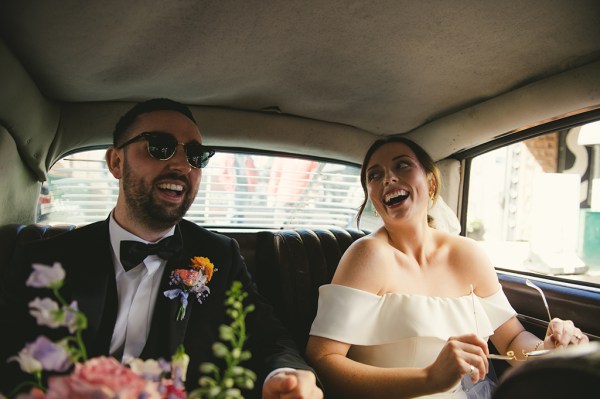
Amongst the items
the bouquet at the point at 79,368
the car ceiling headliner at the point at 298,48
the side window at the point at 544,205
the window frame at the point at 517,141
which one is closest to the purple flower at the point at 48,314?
the bouquet at the point at 79,368

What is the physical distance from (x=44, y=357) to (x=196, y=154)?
53.7 inches

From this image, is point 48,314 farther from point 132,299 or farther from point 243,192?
point 243,192

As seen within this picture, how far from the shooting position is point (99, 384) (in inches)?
19.9

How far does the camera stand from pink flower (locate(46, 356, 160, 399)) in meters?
0.50

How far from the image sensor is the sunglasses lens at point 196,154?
5.93 feet

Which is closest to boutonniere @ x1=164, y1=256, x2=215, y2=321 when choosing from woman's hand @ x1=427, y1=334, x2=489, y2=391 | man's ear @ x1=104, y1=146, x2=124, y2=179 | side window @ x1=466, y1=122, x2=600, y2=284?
man's ear @ x1=104, y1=146, x2=124, y2=179

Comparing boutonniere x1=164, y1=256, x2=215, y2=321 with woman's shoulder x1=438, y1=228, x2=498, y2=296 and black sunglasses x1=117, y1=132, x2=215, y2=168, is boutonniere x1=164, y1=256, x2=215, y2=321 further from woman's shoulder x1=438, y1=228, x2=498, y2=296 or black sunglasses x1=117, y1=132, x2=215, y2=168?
woman's shoulder x1=438, y1=228, x2=498, y2=296

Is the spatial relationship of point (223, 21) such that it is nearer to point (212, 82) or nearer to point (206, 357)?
point (212, 82)

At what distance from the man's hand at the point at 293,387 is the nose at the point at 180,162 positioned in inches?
39.0

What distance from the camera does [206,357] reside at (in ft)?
5.30

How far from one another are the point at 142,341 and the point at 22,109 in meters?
1.45

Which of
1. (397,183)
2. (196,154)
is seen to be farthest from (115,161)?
(397,183)

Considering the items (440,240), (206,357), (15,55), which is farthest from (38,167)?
(440,240)

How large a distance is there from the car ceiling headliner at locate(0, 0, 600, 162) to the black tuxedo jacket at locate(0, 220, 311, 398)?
0.94 meters
